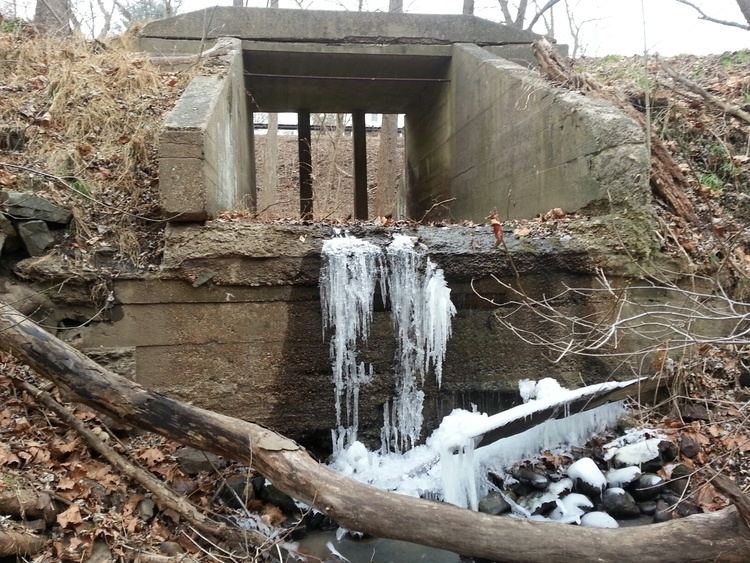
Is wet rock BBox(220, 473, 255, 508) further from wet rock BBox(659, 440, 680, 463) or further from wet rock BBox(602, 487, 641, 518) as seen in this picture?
wet rock BBox(659, 440, 680, 463)

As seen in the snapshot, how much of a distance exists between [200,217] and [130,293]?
2.75ft

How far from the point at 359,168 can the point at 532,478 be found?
7470mm

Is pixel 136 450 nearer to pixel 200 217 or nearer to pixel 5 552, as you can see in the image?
pixel 5 552

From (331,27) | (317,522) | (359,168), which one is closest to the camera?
(317,522)

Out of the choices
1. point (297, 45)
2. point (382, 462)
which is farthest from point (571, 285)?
point (297, 45)

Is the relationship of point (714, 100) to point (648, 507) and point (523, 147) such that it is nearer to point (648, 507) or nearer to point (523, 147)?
point (523, 147)

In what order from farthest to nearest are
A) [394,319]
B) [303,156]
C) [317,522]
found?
[303,156] → [394,319] → [317,522]

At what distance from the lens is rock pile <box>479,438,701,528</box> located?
4.31 m

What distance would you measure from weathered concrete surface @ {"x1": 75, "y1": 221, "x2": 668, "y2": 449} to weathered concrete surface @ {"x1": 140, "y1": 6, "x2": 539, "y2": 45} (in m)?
4.08

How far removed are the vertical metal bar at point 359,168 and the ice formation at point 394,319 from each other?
606 centimetres

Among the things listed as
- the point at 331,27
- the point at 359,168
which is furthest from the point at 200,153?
the point at 359,168

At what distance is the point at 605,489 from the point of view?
178 inches

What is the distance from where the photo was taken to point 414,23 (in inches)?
307

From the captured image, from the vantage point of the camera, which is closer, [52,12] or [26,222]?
[26,222]
